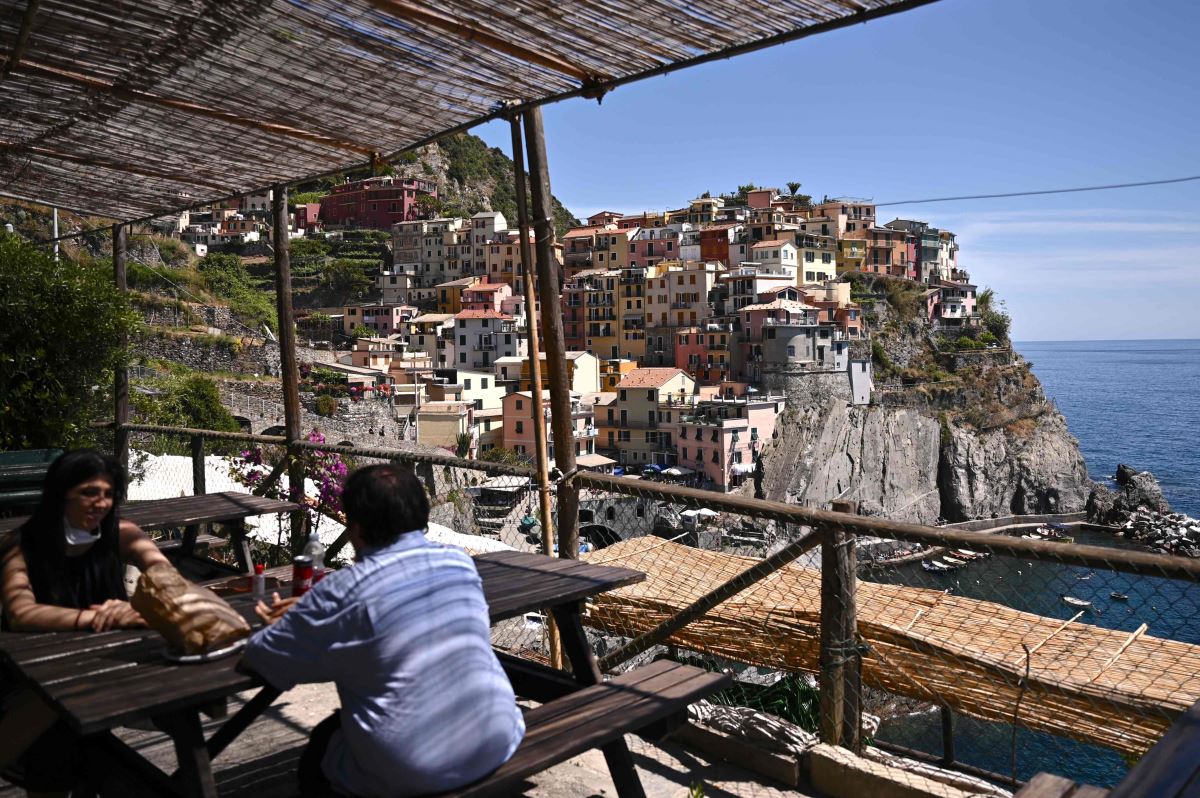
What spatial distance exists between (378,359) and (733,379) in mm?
22974

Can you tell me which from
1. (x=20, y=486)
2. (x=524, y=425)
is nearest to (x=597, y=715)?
(x=20, y=486)

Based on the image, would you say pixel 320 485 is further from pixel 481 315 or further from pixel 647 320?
pixel 647 320

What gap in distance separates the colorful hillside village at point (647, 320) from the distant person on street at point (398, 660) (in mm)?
47196

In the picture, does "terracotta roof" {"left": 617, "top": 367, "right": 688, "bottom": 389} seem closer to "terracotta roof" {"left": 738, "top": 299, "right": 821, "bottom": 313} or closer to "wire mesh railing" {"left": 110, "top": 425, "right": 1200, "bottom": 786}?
"terracotta roof" {"left": 738, "top": 299, "right": 821, "bottom": 313}

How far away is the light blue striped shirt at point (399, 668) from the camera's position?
185 centimetres

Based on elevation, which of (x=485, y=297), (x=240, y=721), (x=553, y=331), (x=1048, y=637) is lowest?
(x=1048, y=637)

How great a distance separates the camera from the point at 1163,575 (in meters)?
2.17

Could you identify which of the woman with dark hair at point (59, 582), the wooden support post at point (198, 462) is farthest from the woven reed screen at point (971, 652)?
A: the wooden support post at point (198, 462)

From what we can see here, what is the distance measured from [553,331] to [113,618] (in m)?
1.83

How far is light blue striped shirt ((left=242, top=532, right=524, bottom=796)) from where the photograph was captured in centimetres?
185

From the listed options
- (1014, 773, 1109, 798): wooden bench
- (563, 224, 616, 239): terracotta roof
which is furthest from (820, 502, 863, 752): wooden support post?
(563, 224, 616, 239): terracotta roof

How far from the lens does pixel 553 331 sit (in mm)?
3686

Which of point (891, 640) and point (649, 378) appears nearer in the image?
point (891, 640)

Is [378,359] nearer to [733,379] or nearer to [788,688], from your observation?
[733,379]
